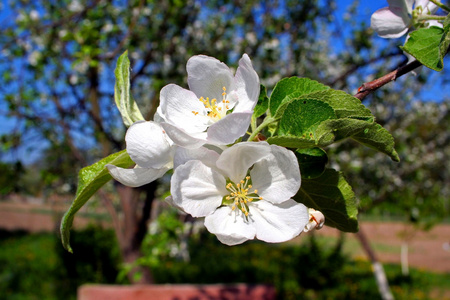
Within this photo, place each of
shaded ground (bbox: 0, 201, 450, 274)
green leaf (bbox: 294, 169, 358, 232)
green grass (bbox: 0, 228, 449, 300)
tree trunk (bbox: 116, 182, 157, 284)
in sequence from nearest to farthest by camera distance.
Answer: green leaf (bbox: 294, 169, 358, 232), tree trunk (bbox: 116, 182, 157, 284), green grass (bbox: 0, 228, 449, 300), shaded ground (bbox: 0, 201, 450, 274)

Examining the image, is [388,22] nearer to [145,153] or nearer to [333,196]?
[333,196]

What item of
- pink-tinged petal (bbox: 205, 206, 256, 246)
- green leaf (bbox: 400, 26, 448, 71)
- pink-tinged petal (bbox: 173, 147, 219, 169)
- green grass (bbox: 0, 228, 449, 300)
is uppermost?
green leaf (bbox: 400, 26, 448, 71)

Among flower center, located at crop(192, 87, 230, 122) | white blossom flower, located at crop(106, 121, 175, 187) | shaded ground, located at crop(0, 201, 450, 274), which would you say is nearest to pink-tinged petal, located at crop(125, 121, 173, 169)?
white blossom flower, located at crop(106, 121, 175, 187)

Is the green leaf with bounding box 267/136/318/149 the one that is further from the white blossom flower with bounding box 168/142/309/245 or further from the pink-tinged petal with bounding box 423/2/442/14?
the pink-tinged petal with bounding box 423/2/442/14

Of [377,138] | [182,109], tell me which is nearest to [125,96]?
[182,109]

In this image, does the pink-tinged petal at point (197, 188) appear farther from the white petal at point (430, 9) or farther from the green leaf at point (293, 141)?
the white petal at point (430, 9)
